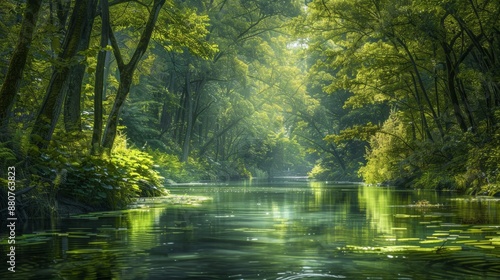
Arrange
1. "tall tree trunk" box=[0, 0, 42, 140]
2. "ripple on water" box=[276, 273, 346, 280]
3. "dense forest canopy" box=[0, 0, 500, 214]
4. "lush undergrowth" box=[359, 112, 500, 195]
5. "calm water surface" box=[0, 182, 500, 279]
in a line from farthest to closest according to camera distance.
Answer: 1. "lush undergrowth" box=[359, 112, 500, 195]
2. "dense forest canopy" box=[0, 0, 500, 214]
3. "tall tree trunk" box=[0, 0, 42, 140]
4. "calm water surface" box=[0, 182, 500, 279]
5. "ripple on water" box=[276, 273, 346, 280]

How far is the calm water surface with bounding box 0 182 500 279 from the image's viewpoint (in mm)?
6453

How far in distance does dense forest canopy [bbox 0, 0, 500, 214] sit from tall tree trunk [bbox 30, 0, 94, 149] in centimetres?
3

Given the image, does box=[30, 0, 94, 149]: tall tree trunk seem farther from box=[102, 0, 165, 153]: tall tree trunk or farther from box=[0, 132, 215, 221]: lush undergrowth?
box=[102, 0, 165, 153]: tall tree trunk

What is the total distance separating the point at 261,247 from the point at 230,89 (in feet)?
182

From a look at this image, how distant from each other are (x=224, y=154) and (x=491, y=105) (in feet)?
169

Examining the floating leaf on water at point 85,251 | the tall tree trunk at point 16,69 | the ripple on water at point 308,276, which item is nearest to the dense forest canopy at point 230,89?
the tall tree trunk at point 16,69

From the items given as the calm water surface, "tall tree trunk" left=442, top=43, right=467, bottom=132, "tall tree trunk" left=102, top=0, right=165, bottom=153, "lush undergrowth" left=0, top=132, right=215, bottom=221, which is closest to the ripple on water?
the calm water surface

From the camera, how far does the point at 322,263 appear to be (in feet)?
23.0

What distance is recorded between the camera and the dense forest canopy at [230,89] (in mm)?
14688

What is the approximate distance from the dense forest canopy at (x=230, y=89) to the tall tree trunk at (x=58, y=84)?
0.03 metres

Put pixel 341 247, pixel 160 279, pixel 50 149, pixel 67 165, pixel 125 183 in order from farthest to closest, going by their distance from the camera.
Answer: pixel 125 183
pixel 67 165
pixel 50 149
pixel 341 247
pixel 160 279

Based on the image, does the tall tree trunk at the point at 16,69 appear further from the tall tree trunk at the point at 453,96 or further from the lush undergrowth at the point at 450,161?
the tall tree trunk at the point at 453,96

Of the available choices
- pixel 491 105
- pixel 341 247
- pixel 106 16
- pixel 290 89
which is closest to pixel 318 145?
pixel 290 89

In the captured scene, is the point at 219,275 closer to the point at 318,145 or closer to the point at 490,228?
the point at 490,228
